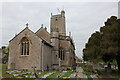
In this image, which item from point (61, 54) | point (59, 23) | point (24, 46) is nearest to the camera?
point (24, 46)

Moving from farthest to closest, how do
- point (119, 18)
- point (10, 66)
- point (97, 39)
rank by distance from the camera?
point (10, 66) → point (97, 39) → point (119, 18)

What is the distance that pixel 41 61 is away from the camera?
88.3ft

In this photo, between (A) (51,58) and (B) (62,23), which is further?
(B) (62,23)

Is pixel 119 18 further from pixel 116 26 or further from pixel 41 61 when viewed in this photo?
pixel 41 61

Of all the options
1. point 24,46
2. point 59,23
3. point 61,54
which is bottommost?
point 61,54

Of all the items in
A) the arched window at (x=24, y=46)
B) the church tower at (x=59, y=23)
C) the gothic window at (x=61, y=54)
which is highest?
the church tower at (x=59, y=23)

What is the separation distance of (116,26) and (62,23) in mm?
24514

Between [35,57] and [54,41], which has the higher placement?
[54,41]

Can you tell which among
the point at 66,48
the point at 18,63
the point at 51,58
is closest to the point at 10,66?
the point at 18,63

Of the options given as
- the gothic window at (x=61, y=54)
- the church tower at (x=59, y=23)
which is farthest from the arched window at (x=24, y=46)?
the church tower at (x=59, y=23)

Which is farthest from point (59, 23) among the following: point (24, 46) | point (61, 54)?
point (24, 46)

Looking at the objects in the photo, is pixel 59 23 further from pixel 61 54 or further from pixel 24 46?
pixel 24 46

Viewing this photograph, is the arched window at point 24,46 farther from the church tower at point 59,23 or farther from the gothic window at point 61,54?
the church tower at point 59,23

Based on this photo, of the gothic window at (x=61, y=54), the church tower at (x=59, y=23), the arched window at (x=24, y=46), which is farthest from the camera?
the church tower at (x=59, y=23)
